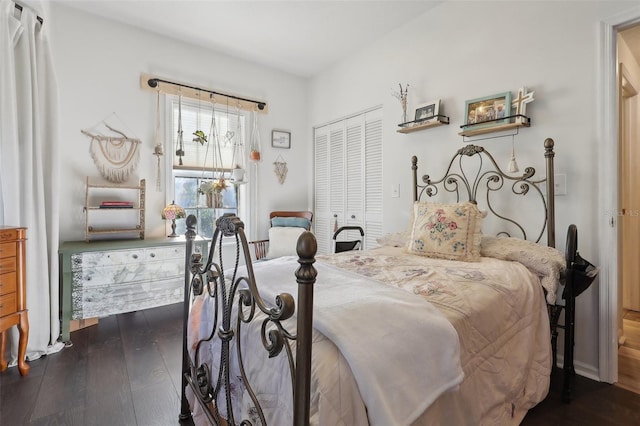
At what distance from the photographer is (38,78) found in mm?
2293

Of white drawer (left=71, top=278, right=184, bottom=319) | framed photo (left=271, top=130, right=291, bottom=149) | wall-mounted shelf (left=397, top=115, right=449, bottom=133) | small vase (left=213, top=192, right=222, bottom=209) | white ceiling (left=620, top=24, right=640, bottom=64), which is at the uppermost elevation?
white ceiling (left=620, top=24, right=640, bottom=64)

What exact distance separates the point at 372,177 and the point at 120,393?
9.28 feet

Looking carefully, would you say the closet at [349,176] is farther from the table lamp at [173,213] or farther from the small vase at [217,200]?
the table lamp at [173,213]

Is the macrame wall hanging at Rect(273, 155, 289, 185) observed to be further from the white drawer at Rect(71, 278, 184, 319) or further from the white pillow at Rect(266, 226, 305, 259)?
the white drawer at Rect(71, 278, 184, 319)

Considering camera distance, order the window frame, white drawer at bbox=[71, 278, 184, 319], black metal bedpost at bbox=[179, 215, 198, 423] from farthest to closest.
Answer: the window frame < white drawer at bbox=[71, 278, 184, 319] < black metal bedpost at bbox=[179, 215, 198, 423]

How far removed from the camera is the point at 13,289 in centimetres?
189

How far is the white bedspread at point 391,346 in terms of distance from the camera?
82 centimetres

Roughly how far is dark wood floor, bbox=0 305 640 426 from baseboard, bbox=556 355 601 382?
5 centimetres

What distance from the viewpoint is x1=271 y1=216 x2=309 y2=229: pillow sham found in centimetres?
367

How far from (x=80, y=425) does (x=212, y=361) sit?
2.58 feet

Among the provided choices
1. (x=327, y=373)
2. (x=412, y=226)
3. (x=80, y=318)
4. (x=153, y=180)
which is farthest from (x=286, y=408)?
(x=153, y=180)

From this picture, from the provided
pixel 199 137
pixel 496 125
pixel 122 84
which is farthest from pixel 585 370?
pixel 122 84

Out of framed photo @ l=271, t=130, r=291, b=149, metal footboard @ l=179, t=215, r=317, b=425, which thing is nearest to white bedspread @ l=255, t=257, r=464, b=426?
metal footboard @ l=179, t=215, r=317, b=425

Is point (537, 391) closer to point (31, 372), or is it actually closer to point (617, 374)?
point (617, 374)
